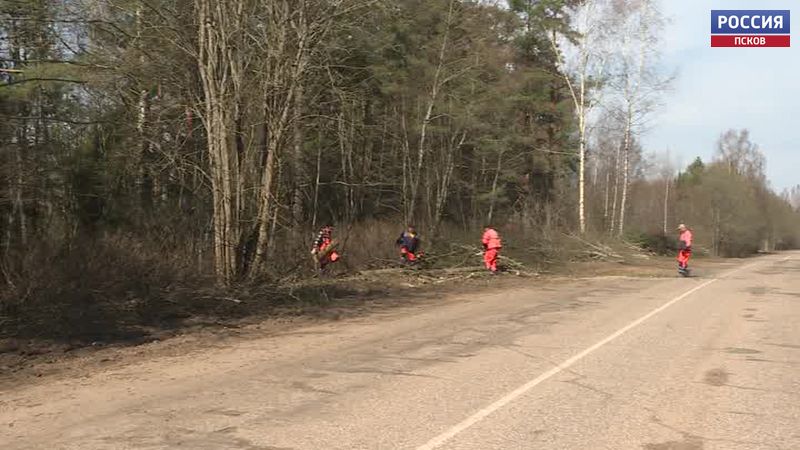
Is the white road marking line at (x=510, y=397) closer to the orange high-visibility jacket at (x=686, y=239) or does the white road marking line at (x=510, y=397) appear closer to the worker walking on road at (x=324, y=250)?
the worker walking on road at (x=324, y=250)

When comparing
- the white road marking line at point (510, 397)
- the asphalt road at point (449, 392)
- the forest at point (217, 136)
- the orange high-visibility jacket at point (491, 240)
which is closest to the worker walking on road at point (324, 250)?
the forest at point (217, 136)

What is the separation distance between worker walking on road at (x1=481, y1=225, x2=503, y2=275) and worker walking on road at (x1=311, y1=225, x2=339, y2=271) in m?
5.32

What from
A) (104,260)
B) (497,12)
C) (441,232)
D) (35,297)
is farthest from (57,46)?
(497,12)

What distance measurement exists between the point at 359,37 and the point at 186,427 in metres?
15.1

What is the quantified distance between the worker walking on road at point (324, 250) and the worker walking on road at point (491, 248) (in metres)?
5.32

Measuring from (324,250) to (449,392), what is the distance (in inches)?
491

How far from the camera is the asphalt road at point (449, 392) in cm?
564

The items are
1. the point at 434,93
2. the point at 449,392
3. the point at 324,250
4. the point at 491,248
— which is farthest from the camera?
the point at 434,93

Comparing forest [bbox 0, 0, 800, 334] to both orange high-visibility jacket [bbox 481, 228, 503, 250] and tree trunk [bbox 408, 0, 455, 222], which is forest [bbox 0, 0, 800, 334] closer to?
tree trunk [bbox 408, 0, 455, 222]

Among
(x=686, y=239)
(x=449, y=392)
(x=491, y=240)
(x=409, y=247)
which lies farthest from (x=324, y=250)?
(x=686, y=239)

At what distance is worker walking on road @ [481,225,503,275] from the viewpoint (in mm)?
22203

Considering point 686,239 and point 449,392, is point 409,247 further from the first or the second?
point 449,392

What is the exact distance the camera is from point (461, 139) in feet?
109

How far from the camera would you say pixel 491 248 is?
22.4 meters
